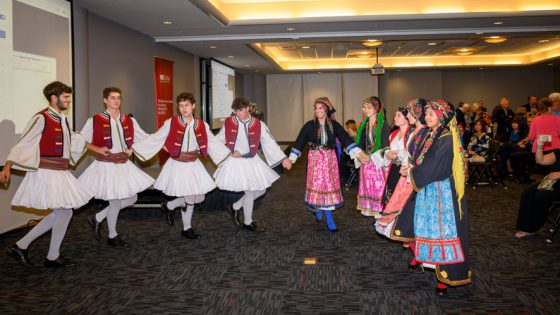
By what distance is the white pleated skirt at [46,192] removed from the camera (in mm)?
4078

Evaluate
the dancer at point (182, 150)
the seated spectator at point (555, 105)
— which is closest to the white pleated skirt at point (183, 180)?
the dancer at point (182, 150)

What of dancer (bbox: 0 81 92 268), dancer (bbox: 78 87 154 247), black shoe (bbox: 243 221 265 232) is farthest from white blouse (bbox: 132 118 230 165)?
black shoe (bbox: 243 221 265 232)

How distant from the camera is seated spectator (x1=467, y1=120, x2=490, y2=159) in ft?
29.9

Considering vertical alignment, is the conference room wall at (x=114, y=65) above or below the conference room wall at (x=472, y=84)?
below

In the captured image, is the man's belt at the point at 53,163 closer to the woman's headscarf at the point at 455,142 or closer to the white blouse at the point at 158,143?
the white blouse at the point at 158,143

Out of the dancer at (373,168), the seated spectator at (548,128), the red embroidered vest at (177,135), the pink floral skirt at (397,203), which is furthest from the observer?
the dancer at (373,168)

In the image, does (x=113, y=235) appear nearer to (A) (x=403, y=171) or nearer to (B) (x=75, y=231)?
(B) (x=75, y=231)

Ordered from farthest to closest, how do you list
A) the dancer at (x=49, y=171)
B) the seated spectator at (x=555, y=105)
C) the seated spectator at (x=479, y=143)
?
the seated spectator at (x=479, y=143)
the seated spectator at (x=555, y=105)
the dancer at (x=49, y=171)

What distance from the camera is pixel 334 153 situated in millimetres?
5676

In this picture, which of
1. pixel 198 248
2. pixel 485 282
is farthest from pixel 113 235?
pixel 485 282

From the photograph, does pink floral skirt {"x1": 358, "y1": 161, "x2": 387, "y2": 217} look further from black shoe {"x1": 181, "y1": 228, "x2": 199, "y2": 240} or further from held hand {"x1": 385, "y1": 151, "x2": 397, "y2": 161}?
black shoe {"x1": 181, "y1": 228, "x2": 199, "y2": 240}

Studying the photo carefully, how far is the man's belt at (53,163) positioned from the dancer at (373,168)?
3074mm

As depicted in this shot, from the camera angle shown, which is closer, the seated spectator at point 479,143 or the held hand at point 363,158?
the held hand at point 363,158

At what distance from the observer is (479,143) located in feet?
30.0
